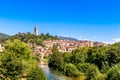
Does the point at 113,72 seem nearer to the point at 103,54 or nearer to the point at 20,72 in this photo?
the point at 20,72

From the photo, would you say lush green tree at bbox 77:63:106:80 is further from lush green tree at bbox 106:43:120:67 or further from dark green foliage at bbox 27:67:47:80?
dark green foliage at bbox 27:67:47:80

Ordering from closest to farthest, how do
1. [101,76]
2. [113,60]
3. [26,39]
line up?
[101,76]
[113,60]
[26,39]

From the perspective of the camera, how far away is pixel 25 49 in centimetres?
4328

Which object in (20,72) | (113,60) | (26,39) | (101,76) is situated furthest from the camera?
(26,39)

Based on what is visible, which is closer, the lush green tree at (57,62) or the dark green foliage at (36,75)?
the dark green foliage at (36,75)

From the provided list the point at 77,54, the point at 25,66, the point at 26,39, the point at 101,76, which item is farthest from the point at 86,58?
the point at 26,39

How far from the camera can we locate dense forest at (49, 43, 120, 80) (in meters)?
45.9

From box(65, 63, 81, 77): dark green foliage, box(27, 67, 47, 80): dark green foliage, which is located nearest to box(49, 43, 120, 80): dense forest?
box(65, 63, 81, 77): dark green foliage

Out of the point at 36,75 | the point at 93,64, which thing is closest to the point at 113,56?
the point at 93,64

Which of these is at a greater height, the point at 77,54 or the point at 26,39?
the point at 26,39

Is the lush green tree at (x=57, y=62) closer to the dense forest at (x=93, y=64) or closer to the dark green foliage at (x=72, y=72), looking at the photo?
the dense forest at (x=93, y=64)

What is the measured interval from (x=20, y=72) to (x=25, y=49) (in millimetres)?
7791

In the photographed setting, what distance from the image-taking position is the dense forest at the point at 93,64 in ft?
151

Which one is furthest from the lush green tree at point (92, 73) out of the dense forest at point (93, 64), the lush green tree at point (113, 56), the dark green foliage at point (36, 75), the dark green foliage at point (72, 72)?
the dark green foliage at point (36, 75)
